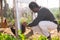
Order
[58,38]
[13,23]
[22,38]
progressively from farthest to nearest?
[13,23]
[58,38]
[22,38]

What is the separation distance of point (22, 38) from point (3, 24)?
579 mm

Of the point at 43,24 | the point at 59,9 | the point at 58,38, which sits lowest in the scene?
the point at 58,38

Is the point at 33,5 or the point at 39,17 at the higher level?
the point at 33,5

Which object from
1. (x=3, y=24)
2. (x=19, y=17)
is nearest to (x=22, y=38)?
(x=19, y=17)

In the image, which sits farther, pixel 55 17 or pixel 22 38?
pixel 55 17

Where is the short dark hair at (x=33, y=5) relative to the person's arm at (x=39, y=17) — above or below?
above

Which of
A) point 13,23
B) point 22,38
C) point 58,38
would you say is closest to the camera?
point 22,38

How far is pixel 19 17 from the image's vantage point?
2201mm

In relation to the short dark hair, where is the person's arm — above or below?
below

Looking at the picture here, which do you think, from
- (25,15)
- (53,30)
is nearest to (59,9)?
(53,30)

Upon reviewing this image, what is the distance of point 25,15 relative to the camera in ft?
7.25

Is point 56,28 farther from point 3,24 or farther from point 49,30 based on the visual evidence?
point 3,24

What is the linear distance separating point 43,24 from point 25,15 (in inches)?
9.8

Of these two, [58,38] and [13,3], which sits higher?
[13,3]
